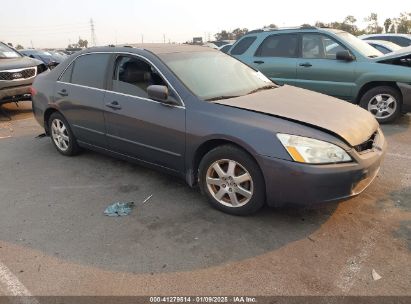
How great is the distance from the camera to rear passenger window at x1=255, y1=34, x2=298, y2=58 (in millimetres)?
7902

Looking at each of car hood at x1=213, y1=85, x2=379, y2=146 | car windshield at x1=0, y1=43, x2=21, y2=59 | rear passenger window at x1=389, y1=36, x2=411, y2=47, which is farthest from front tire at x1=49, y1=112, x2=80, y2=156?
rear passenger window at x1=389, y1=36, x2=411, y2=47

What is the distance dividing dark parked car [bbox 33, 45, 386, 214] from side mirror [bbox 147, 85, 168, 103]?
0.04 ft

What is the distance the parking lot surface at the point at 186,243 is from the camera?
9.34 ft

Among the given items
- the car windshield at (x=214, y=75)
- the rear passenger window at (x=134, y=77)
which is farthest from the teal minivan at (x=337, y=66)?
the rear passenger window at (x=134, y=77)

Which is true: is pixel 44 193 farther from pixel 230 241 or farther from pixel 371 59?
pixel 371 59

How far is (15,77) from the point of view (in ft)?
28.3

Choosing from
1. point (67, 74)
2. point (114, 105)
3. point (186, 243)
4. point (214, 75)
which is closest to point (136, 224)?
point (186, 243)

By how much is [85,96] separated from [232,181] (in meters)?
2.40

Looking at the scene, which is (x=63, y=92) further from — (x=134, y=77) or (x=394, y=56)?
(x=394, y=56)

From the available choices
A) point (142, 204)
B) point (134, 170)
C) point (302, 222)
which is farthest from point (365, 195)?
point (134, 170)

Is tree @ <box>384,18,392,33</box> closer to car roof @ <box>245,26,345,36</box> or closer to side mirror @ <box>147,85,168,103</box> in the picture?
car roof @ <box>245,26,345,36</box>

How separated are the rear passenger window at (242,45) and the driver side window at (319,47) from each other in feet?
4.02

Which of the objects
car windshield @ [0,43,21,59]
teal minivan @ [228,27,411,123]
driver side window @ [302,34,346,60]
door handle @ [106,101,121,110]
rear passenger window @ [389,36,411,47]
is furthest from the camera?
rear passenger window @ [389,36,411,47]

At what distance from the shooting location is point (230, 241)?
132 inches
